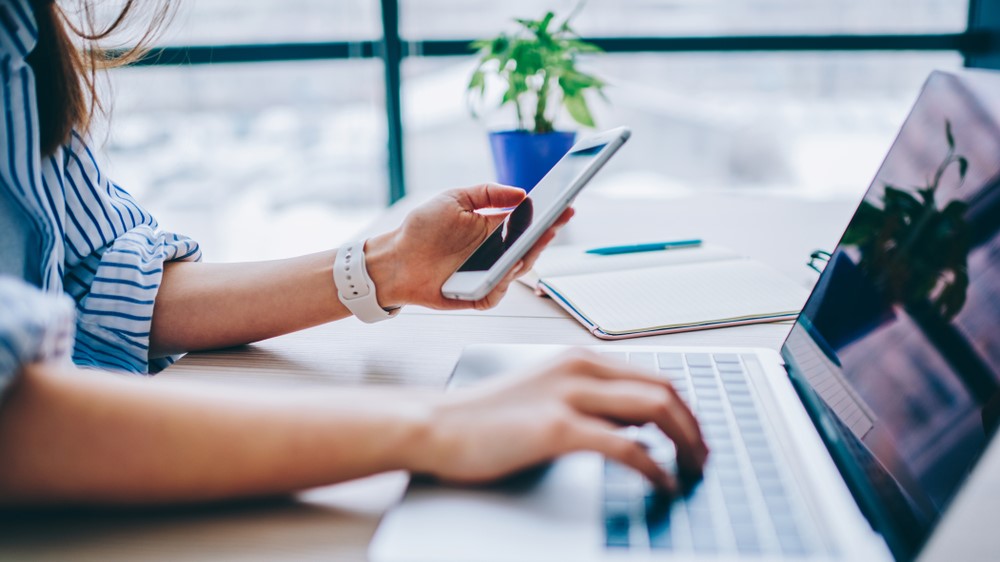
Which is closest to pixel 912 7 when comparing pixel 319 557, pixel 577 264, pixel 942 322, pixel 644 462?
pixel 577 264

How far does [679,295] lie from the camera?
80 centimetres

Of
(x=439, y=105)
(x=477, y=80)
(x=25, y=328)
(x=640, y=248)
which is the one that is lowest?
(x=439, y=105)

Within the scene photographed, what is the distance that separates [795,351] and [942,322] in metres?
0.19

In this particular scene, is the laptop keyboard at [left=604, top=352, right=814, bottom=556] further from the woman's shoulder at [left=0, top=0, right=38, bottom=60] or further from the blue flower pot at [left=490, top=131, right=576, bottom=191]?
the blue flower pot at [left=490, top=131, right=576, bottom=191]

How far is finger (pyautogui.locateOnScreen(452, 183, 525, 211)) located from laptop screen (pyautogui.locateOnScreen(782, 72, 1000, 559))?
0.35m

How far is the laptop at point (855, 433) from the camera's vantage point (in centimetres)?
36

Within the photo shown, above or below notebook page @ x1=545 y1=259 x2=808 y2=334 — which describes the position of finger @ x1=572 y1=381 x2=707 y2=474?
above

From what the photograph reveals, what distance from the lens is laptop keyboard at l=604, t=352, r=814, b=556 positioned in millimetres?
363

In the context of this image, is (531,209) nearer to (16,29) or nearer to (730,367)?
(730,367)

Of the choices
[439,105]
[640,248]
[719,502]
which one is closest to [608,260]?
[640,248]

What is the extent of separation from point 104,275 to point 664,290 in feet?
1.88

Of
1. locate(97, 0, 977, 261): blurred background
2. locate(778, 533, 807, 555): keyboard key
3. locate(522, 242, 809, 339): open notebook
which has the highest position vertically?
locate(778, 533, 807, 555): keyboard key

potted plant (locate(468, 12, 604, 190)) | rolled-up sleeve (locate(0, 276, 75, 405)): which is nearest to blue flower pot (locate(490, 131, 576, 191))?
potted plant (locate(468, 12, 604, 190))

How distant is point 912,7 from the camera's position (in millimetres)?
1934
